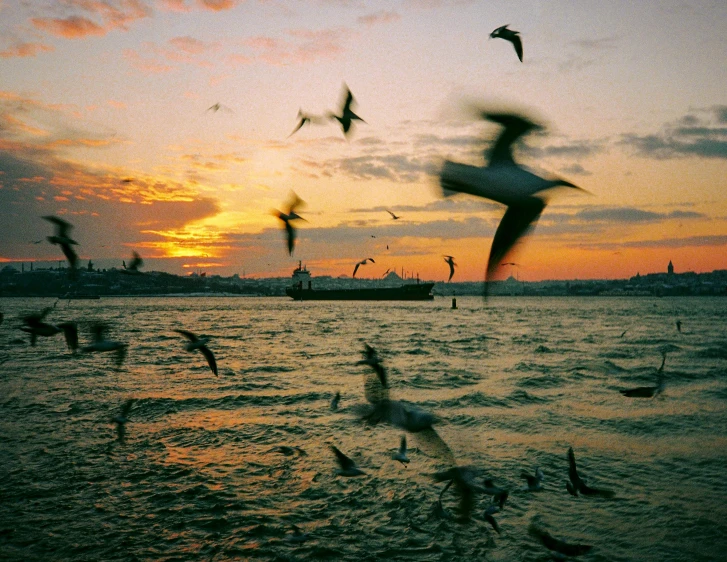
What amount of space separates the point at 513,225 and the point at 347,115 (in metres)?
3.80

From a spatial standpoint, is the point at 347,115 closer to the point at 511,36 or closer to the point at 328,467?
the point at 511,36

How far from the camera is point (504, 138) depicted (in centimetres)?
191

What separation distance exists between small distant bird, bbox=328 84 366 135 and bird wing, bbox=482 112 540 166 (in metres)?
3.36

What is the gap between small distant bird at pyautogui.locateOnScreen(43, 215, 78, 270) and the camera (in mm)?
6535

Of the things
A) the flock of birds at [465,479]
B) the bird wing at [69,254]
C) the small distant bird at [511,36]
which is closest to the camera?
the flock of birds at [465,479]

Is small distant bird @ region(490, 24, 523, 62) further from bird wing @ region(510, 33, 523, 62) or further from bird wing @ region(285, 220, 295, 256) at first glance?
bird wing @ region(285, 220, 295, 256)

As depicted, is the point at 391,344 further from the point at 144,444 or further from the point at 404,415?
the point at 404,415

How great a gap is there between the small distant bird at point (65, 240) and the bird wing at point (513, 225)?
19.7ft

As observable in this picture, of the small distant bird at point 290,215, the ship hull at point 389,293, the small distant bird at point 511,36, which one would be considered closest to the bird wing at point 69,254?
the small distant bird at point 290,215

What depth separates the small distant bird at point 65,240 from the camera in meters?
6.54

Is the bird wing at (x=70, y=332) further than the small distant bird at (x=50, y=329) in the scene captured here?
Yes

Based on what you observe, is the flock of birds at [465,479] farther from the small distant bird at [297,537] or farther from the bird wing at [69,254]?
the bird wing at [69,254]

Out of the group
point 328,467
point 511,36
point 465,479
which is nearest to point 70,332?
point 328,467

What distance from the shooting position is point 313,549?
5520mm
